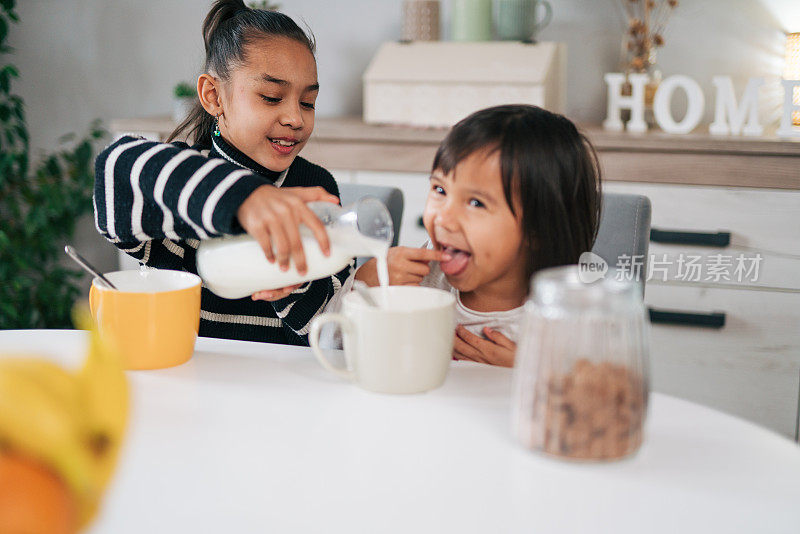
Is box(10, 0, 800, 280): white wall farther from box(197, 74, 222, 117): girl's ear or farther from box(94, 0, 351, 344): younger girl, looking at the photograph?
box(197, 74, 222, 117): girl's ear

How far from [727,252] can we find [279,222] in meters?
1.58

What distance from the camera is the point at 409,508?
48 cm

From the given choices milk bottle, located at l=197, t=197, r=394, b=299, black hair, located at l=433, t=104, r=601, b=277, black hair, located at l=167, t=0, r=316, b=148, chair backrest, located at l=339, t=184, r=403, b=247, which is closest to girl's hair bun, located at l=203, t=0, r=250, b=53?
black hair, located at l=167, t=0, r=316, b=148

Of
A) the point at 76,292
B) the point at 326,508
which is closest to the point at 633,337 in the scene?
the point at 326,508

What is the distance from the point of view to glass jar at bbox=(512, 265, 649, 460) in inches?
21.0

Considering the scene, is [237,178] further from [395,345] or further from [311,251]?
[395,345]

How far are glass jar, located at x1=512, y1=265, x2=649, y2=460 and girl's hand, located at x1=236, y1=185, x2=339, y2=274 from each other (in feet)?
0.77

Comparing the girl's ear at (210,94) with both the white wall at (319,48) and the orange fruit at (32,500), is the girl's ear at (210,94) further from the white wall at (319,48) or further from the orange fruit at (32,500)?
the white wall at (319,48)

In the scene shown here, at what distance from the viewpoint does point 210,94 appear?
4.13 feet

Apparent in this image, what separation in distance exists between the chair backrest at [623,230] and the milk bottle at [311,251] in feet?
1.70

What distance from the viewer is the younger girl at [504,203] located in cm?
101

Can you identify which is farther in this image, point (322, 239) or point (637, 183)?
point (637, 183)

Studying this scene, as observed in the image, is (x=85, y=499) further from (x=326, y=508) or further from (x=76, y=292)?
(x=76, y=292)

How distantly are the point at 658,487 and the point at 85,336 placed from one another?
1.93 ft
